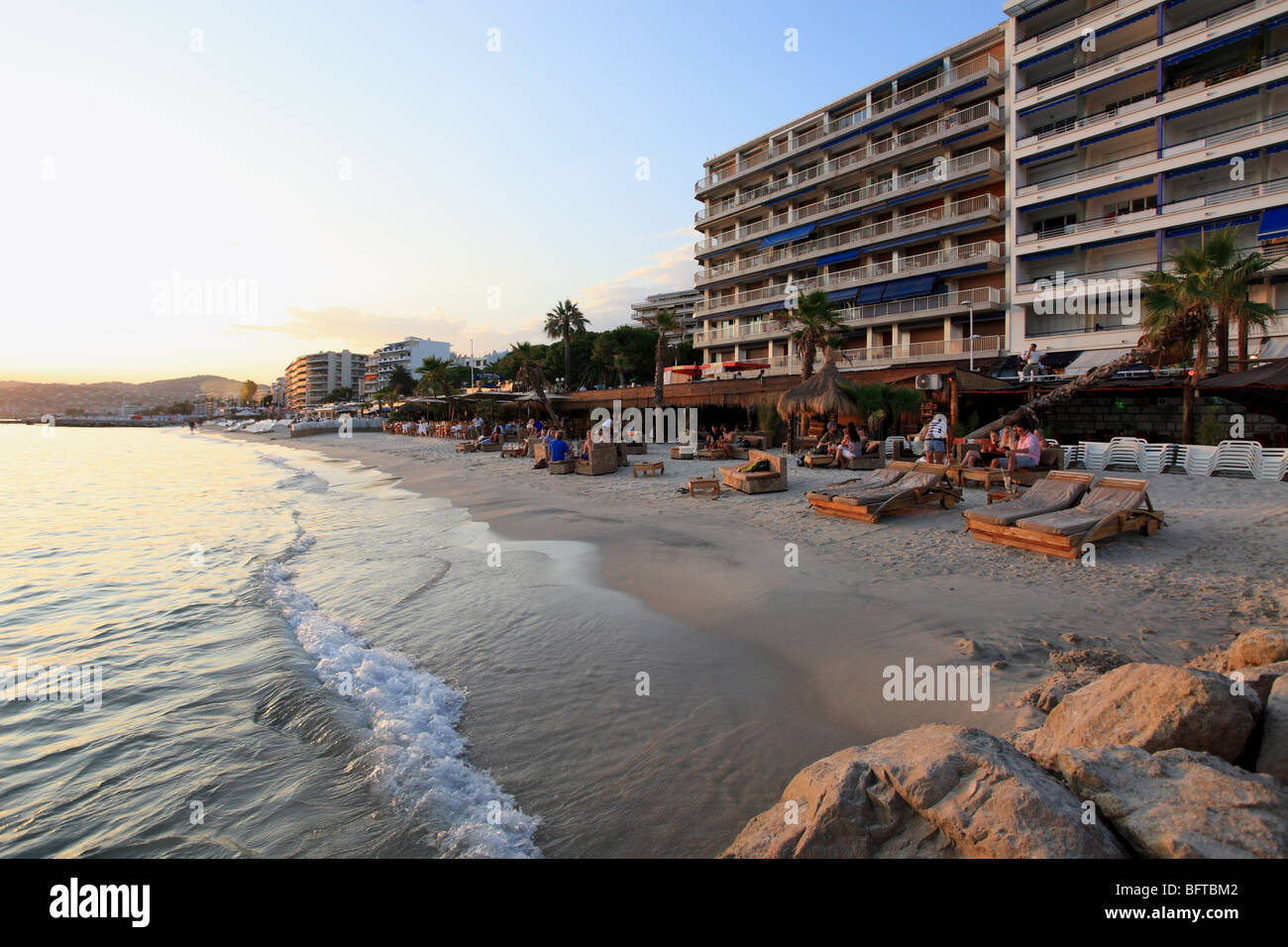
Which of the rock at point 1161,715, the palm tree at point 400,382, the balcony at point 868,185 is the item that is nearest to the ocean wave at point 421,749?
the rock at point 1161,715

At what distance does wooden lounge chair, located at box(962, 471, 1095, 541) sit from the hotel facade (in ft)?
77.3

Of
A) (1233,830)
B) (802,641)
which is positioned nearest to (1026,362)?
(802,641)

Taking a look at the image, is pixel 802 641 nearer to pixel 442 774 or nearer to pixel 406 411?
pixel 442 774

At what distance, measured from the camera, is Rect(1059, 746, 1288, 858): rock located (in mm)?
1897

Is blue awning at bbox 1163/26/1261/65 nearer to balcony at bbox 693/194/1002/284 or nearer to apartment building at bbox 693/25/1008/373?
apartment building at bbox 693/25/1008/373

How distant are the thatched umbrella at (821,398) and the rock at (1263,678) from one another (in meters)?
15.5

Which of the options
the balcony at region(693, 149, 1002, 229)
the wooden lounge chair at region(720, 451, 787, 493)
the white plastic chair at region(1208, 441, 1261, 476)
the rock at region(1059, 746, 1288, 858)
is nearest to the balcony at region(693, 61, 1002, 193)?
the balcony at region(693, 149, 1002, 229)

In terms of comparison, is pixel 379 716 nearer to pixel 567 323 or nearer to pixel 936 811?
pixel 936 811

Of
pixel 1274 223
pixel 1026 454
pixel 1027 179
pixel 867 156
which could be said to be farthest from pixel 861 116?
pixel 1026 454

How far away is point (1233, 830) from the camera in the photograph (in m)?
1.92

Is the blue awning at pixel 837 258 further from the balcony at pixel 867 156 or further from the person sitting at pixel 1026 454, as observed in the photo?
the person sitting at pixel 1026 454

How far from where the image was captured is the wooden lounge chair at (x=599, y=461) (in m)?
17.1

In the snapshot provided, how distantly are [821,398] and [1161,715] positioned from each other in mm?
16296

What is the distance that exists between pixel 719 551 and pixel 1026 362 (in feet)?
74.3
